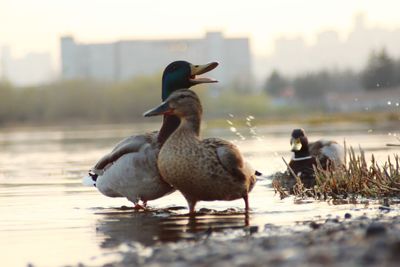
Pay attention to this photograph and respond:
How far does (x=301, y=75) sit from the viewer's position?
92688 millimetres

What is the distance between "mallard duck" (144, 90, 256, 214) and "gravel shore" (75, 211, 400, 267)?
37.3 inches

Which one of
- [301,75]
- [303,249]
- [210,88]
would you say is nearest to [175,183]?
[303,249]

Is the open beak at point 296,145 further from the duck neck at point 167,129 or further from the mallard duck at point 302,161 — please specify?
the duck neck at point 167,129

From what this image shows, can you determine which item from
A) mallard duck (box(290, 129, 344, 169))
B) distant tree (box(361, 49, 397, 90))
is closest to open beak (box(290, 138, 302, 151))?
mallard duck (box(290, 129, 344, 169))

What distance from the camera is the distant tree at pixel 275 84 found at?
10712 centimetres

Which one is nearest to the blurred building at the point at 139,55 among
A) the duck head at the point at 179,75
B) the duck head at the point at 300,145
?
the duck head at the point at 300,145

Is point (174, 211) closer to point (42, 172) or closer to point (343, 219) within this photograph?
point (343, 219)

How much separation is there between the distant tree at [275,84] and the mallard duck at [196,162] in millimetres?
95905

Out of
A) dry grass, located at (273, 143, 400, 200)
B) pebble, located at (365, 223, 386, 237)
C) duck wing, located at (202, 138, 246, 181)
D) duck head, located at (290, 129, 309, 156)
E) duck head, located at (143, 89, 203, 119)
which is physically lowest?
pebble, located at (365, 223, 386, 237)

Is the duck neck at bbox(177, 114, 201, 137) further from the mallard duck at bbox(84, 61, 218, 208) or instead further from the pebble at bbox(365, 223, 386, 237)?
the pebble at bbox(365, 223, 386, 237)

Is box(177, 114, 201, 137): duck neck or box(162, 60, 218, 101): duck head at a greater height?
box(162, 60, 218, 101): duck head

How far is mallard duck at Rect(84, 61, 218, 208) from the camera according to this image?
1047cm

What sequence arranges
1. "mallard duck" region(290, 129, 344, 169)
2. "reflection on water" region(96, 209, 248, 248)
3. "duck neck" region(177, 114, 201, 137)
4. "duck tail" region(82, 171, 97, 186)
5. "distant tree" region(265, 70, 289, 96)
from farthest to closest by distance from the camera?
1. "distant tree" region(265, 70, 289, 96)
2. "mallard duck" region(290, 129, 344, 169)
3. "duck tail" region(82, 171, 97, 186)
4. "duck neck" region(177, 114, 201, 137)
5. "reflection on water" region(96, 209, 248, 248)

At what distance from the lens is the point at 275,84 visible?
110 metres
